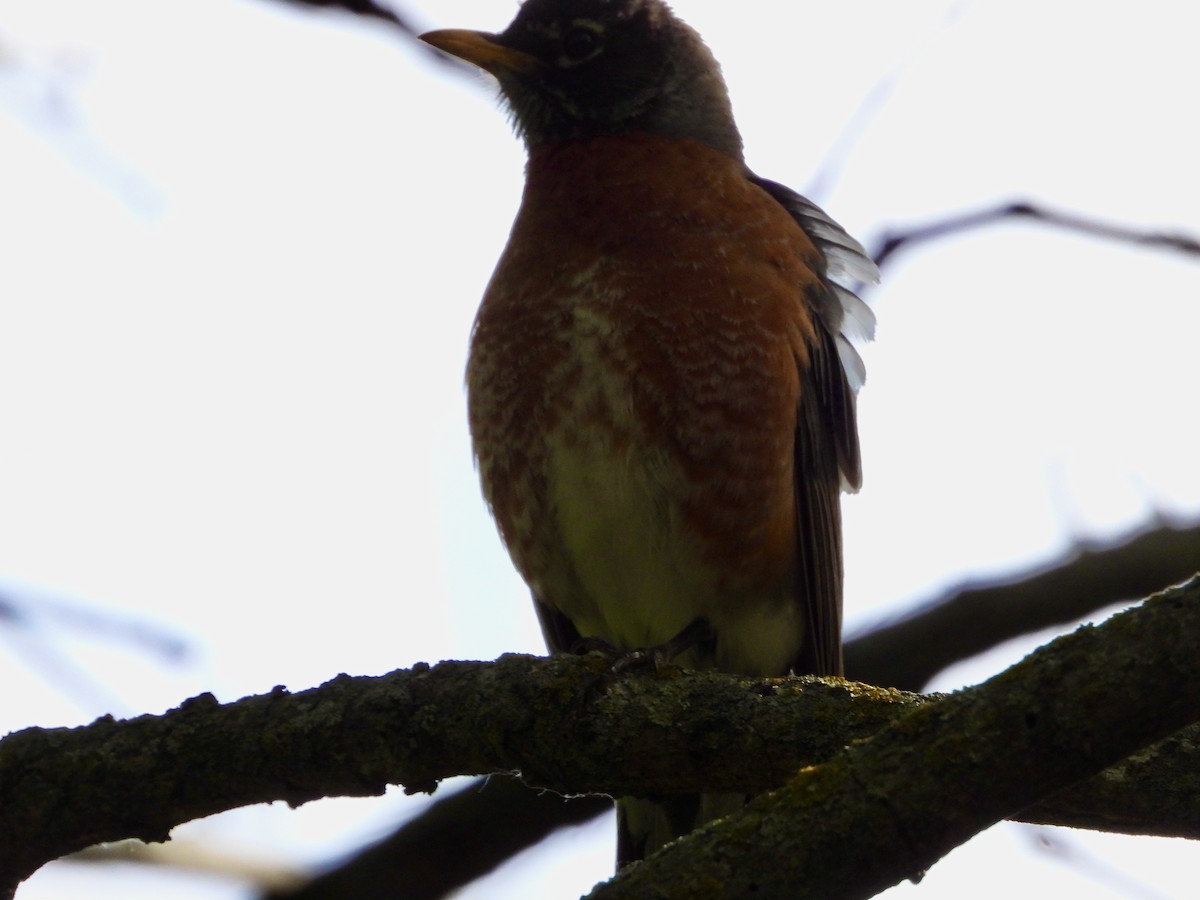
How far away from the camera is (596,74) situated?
748cm

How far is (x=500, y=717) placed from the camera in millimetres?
3965

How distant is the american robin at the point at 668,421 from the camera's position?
5.64 meters

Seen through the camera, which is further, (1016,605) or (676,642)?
(676,642)

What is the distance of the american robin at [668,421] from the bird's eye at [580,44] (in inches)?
44.7

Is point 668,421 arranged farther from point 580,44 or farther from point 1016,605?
point 580,44

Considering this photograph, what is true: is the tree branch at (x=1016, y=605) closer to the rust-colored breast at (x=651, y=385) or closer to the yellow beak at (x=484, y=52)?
the rust-colored breast at (x=651, y=385)

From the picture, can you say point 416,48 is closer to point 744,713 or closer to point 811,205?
point 744,713

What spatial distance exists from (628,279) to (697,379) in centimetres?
56

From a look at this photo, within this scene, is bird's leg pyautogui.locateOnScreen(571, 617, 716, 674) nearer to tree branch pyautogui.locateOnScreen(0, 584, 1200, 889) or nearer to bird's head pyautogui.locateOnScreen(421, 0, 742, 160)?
tree branch pyautogui.locateOnScreen(0, 584, 1200, 889)

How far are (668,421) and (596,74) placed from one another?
8.79ft

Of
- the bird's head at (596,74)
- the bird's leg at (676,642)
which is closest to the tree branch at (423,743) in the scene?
the bird's leg at (676,642)

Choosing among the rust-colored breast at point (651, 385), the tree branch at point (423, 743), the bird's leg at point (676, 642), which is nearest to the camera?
the tree branch at point (423, 743)

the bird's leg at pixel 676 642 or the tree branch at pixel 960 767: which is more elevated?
the bird's leg at pixel 676 642

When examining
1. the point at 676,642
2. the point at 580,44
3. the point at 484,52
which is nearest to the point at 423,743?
the point at 676,642
